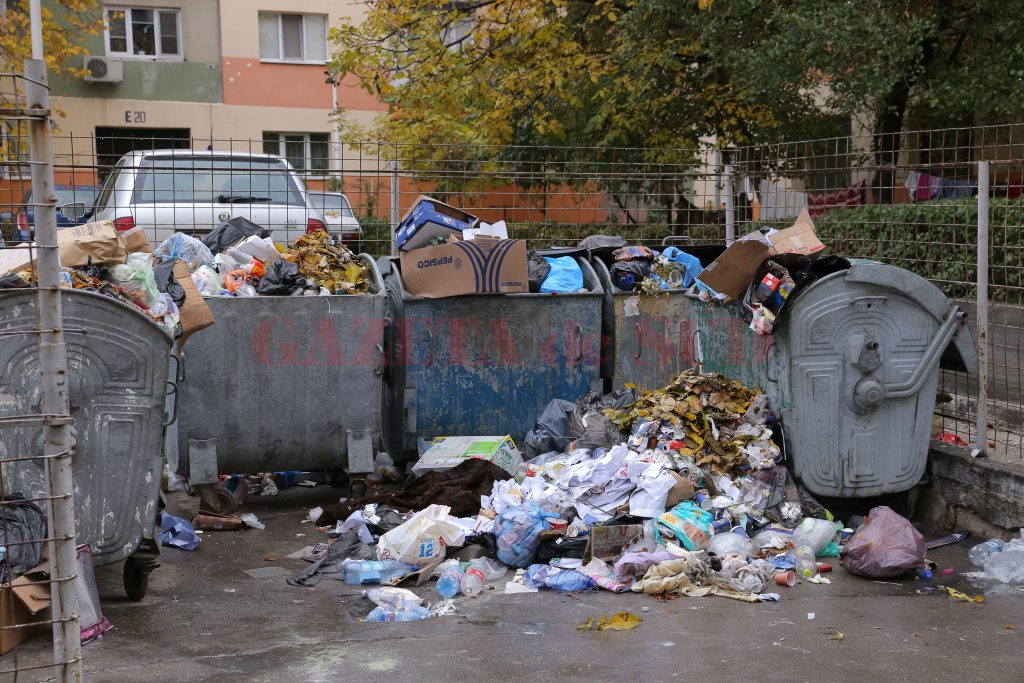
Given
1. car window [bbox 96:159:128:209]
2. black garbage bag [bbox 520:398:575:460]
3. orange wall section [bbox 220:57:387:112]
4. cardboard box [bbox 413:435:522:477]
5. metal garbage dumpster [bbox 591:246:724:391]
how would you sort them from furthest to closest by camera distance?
orange wall section [bbox 220:57:387:112]
car window [bbox 96:159:128:209]
metal garbage dumpster [bbox 591:246:724:391]
black garbage bag [bbox 520:398:575:460]
cardboard box [bbox 413:435:522:477]

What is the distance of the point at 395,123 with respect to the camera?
14562mm

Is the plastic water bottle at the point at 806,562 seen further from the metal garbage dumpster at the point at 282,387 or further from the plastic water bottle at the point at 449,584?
the metal garbage dumpster at the point at 282,387

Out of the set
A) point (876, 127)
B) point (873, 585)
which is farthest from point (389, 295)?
point (876, 127)

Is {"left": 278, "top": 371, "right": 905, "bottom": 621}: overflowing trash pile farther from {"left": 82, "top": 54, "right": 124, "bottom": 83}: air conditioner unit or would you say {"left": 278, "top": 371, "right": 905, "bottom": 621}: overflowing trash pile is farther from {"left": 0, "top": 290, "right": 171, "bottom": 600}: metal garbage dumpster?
{"left": 82, "top": 54, "right": 124, "bottom": 83}: air conditioner unit

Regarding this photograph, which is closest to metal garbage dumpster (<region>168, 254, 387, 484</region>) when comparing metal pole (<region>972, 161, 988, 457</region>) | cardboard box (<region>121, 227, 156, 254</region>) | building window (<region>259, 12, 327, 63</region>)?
cardboard box (<region>121, 227, 156, 254</region>)

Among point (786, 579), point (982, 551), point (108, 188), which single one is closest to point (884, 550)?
point (786, 579)

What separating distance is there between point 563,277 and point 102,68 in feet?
61.6

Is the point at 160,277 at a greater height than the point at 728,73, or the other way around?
the point at 728,73

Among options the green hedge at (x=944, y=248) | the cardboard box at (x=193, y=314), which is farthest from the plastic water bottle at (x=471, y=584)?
the green hedge at (x=944, y=248)

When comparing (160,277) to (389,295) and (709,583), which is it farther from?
(709,583)

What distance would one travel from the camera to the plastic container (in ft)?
15.5

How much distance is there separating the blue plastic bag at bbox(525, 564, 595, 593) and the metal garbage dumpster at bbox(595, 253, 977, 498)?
157 cm

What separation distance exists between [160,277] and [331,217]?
345 centimetres

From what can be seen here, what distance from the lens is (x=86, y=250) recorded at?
498 cm
